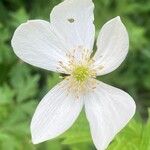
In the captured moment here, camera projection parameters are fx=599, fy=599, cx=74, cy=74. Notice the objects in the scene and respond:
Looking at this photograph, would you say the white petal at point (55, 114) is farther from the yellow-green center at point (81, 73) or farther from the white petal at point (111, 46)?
the white petal at point (111, 46)

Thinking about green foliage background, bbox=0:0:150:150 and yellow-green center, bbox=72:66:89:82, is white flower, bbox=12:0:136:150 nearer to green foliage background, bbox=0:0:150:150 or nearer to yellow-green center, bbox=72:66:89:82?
yellow-green center, bbox=72:66:89:82

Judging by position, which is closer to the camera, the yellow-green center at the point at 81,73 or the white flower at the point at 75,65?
the white flower at the point at 75,65

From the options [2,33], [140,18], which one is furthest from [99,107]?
[140,18]

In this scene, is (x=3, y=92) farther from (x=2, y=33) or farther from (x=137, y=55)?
(x=137, y=55)

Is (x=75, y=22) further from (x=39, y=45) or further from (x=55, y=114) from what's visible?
(x=55, y=114)

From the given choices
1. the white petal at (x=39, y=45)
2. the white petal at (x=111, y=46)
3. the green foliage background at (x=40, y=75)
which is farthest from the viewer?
the green foliage background at (x=40, y=75)

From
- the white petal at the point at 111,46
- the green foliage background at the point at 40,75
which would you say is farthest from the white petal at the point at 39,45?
the green foliage background at the point at 40,75

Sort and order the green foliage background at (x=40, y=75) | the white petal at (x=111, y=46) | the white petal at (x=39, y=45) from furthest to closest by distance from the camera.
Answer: the green foliage background at (x=40, y=75)
the white petal at (x=39, y=45)
the white petal at (x=111, y=46)
